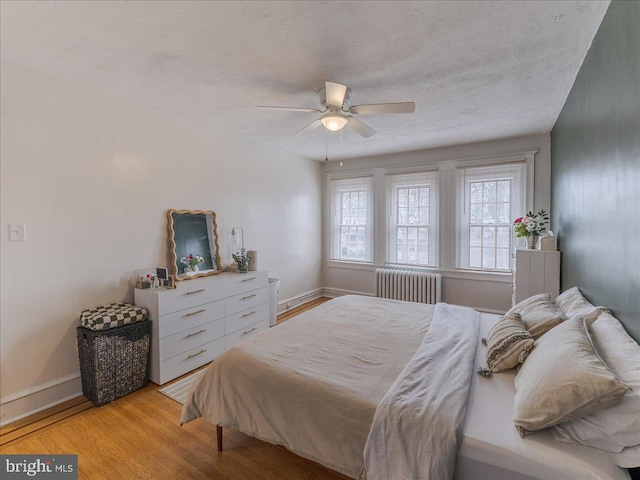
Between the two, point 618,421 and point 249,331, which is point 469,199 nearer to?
point 249,331

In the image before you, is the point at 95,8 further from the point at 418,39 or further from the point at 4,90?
the point at 418,39

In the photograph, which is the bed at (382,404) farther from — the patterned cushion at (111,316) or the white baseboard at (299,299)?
the white baseboard at (299,299)

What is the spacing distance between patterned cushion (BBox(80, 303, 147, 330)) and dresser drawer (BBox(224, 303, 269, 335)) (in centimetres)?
89

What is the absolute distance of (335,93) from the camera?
2227 mm

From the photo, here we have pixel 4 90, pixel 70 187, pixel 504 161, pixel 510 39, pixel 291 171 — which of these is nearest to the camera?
pixel 510 39

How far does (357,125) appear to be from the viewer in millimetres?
2654

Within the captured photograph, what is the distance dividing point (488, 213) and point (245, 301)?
11.7ft

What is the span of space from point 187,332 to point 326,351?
1647 mm

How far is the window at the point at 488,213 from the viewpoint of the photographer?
13.8ft

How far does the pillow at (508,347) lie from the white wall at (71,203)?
10.2ft

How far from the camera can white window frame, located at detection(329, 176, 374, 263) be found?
17.6 ft

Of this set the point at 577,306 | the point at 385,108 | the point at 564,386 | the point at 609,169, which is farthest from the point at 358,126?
the point at 564,386

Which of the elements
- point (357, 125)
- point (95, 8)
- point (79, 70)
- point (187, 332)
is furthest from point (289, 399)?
point (79, 70)

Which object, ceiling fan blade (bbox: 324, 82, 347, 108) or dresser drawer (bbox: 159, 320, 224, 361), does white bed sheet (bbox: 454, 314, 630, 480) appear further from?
dresser drawer (bbox: 159, 320, 224, 361)
